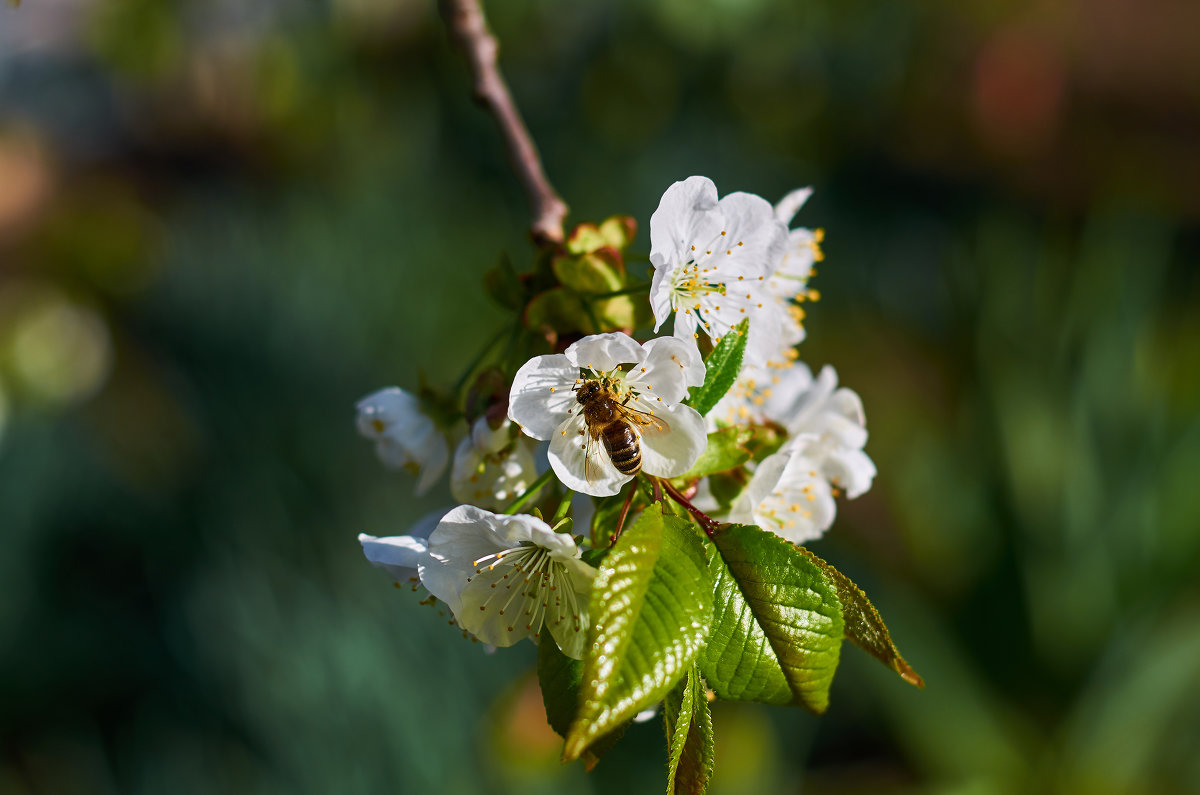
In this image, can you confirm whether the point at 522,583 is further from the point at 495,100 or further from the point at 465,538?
the point at 495,100

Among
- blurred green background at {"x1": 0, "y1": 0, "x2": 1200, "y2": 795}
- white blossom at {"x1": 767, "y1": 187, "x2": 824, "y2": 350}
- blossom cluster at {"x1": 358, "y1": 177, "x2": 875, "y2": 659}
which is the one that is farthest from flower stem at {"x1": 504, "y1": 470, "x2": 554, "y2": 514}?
blurred green background at {"x1": 0, "y1": 0, "x2": 1200, "y2": 795}

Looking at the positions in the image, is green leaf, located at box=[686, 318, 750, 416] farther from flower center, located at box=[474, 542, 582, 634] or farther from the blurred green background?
the blurred green background

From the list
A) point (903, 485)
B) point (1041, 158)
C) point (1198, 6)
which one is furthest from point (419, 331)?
point (1198, 6)

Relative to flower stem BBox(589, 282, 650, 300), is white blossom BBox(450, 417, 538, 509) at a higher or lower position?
lower

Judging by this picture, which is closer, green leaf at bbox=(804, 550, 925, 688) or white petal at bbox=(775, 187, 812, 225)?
green leaf at bbox=(804, 550, 925, 688)

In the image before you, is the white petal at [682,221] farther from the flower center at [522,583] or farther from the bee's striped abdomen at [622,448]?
the flower center at [522,583]

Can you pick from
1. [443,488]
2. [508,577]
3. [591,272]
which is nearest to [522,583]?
[508,577]

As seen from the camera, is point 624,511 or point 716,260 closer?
point 624,511
